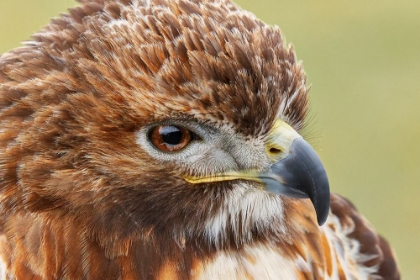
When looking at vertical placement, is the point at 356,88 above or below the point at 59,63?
below

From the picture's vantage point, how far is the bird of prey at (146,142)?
2777 millimetres

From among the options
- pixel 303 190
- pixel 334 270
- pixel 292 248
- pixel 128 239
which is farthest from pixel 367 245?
pixel 128 239

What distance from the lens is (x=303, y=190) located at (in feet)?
9.45

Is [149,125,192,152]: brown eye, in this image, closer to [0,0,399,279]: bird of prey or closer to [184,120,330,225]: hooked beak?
[0,0,399,279]: bird of prey

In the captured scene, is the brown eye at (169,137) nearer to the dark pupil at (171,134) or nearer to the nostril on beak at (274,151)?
the dark pupil at (171,134)

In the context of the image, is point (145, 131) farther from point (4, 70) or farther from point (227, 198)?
point (4, 70)

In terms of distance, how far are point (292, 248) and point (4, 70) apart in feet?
4.31

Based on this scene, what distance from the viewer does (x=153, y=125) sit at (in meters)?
2.79

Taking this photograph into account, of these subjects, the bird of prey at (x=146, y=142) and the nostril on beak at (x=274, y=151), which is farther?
the nostril on beak at (x=274, y=151)

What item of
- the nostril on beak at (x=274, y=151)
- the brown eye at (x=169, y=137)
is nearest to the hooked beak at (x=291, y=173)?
the nostril on beak at (x=274, y=151)

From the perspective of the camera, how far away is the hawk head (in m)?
2.77

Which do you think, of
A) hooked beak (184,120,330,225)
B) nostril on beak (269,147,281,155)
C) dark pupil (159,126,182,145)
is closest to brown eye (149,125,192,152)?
dark pupil (159,126,182,145)

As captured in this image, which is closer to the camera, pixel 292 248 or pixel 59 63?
pixel 59 63

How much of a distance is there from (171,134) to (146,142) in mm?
94
